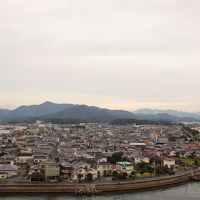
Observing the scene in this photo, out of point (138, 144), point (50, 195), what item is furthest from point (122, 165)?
point (138, 144)

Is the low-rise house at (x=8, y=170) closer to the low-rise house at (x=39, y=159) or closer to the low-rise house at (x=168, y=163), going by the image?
the low-rise house at (x=39, y=159)

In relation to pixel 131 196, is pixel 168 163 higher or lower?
higher

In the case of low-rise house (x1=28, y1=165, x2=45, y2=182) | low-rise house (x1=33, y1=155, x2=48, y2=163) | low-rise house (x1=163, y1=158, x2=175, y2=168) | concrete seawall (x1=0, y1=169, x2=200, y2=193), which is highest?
low-rise house (x1=163, y1=158, x2=175, y2=168)

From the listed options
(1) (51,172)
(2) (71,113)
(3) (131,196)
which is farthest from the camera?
(2) (71,113)

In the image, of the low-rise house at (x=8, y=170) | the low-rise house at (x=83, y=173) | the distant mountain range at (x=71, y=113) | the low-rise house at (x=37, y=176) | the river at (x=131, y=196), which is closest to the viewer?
the river at (x=131, y=196)

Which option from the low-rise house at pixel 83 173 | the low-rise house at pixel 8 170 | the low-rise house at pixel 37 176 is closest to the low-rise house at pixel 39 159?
the low-rise house at pixel 8 170

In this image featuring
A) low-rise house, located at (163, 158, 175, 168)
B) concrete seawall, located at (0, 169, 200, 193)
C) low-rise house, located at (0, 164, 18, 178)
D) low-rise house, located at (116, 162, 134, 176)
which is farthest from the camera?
low-rise house, located at (163, 158, 175, 168)

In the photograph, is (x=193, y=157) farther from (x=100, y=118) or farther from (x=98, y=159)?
(x=100, y=118)

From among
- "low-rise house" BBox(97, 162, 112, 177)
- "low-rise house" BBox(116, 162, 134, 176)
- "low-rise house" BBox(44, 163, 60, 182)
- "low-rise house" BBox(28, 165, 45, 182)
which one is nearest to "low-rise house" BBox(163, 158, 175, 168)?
"low-rise house" BBox(116, 162, 134, 176)

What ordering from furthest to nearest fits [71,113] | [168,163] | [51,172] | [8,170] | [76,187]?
1. [71,113]
2. [168,163]
3. [8,170]
4. [51,172]
5. [76,187]

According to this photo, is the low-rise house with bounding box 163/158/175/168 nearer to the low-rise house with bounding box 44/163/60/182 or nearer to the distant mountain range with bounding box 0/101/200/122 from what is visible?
the low-rise house with bounding box 44/163/60/182

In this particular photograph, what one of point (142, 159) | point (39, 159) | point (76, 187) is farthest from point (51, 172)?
point (142, 159)

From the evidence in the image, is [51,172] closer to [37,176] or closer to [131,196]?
[37,176]
